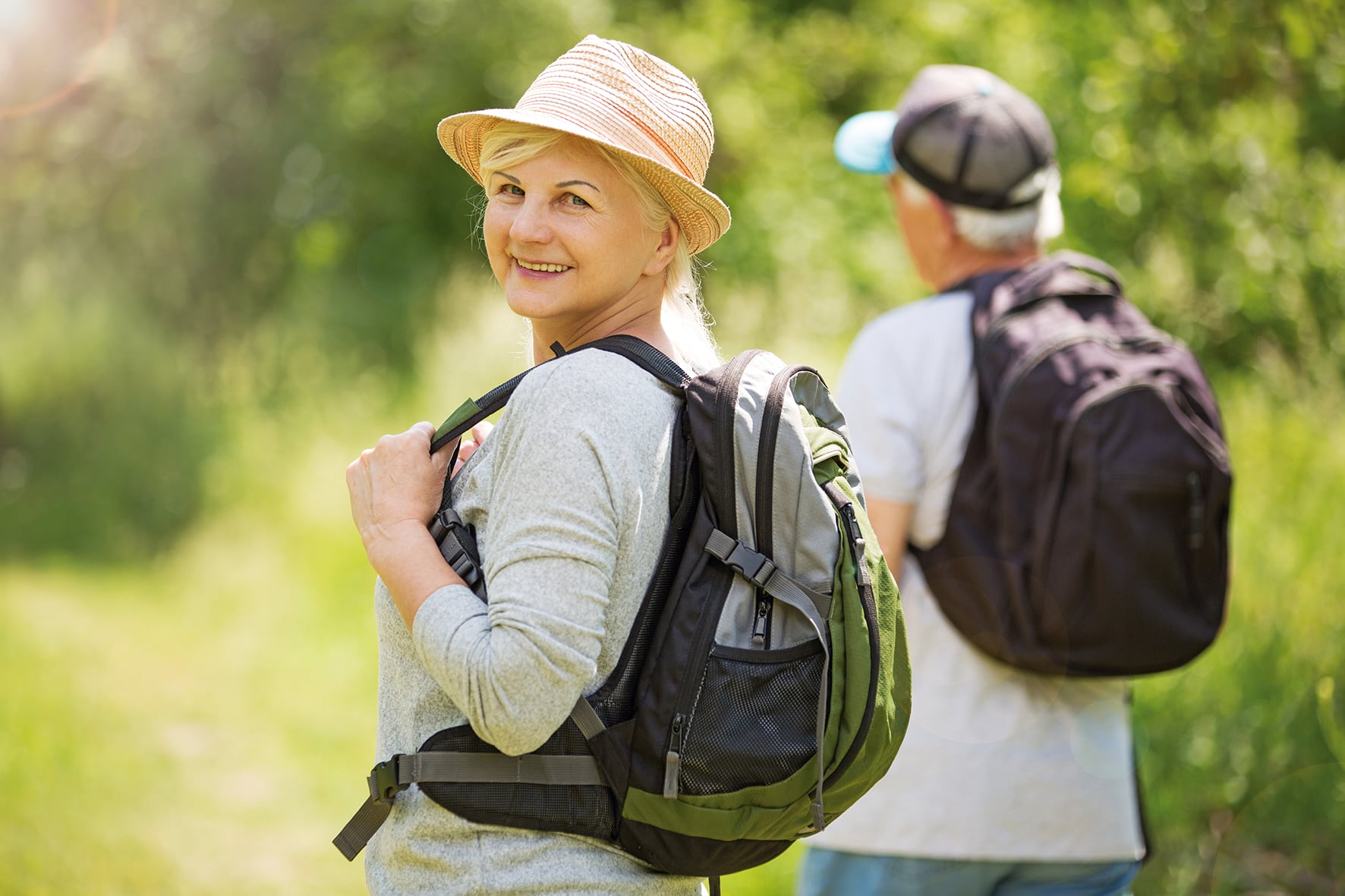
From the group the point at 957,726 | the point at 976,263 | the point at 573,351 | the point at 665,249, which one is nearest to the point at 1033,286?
the point at 976,263

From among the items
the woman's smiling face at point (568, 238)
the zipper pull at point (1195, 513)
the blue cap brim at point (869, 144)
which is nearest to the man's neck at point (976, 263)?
the blue cap brim at point (869, 144)

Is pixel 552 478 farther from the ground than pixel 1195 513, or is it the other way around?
pixel 552 478

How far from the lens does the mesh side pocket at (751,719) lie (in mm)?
1544

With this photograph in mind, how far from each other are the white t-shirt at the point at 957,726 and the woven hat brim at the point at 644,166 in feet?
2.45

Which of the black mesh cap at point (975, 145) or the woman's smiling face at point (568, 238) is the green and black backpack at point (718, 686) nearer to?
the woman's smiling face at point (568, 238)

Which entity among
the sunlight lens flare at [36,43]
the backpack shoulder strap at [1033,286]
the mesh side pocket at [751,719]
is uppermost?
the sunlight lens flare at [36,43]

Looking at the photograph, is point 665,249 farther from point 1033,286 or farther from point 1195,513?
point 1195,513

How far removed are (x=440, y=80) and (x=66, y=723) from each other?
8.35 m

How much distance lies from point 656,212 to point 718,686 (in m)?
0.67

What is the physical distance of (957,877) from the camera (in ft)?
8.00

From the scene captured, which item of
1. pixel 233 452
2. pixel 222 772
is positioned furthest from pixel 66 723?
pixel 233 452

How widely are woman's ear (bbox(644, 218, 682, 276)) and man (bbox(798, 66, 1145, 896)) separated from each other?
2.64 feet

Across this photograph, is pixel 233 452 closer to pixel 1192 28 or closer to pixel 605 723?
pixel 1192 28

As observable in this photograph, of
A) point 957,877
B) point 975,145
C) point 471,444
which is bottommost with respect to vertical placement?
point 957,877
